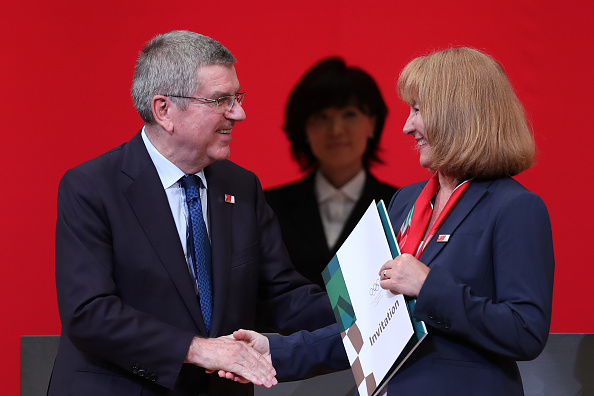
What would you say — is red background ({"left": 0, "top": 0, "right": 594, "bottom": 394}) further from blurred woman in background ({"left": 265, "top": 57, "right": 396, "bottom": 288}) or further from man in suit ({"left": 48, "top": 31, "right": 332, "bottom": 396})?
man in suit ({"left": 48, "top": 31, "right": 332, "bottom": 396})

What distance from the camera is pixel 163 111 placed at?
223 centimetres

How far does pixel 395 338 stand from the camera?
5.42 feet

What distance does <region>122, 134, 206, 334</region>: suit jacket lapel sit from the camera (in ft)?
6.80

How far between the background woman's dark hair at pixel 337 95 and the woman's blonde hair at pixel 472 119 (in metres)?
1.68

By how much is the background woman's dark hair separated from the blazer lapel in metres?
1.74

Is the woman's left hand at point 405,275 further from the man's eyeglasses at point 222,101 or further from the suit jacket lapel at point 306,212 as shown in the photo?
the suit jacket lapel at point 306,212

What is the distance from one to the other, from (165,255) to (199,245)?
13cm

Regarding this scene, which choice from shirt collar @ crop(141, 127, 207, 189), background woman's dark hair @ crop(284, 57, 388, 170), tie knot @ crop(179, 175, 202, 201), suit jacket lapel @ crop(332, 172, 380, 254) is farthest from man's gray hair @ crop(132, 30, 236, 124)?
suit jacket lapel @ crop(332, 172, 380, 254)

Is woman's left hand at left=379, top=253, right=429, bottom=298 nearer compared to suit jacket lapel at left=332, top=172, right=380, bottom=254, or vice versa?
woman's left hand at left=379, top=253, right=429, bottom=298

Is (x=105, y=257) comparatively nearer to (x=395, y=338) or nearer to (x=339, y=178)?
(x=395, y=338)

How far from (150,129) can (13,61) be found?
153cm

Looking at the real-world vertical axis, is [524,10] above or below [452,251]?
above

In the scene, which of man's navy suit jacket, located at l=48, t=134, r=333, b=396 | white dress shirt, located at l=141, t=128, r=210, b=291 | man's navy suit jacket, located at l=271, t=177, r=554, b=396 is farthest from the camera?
white dress shirt, located at l=141, t=128, r=210, b=291

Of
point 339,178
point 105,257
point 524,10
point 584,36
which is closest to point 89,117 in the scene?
point 339,178
